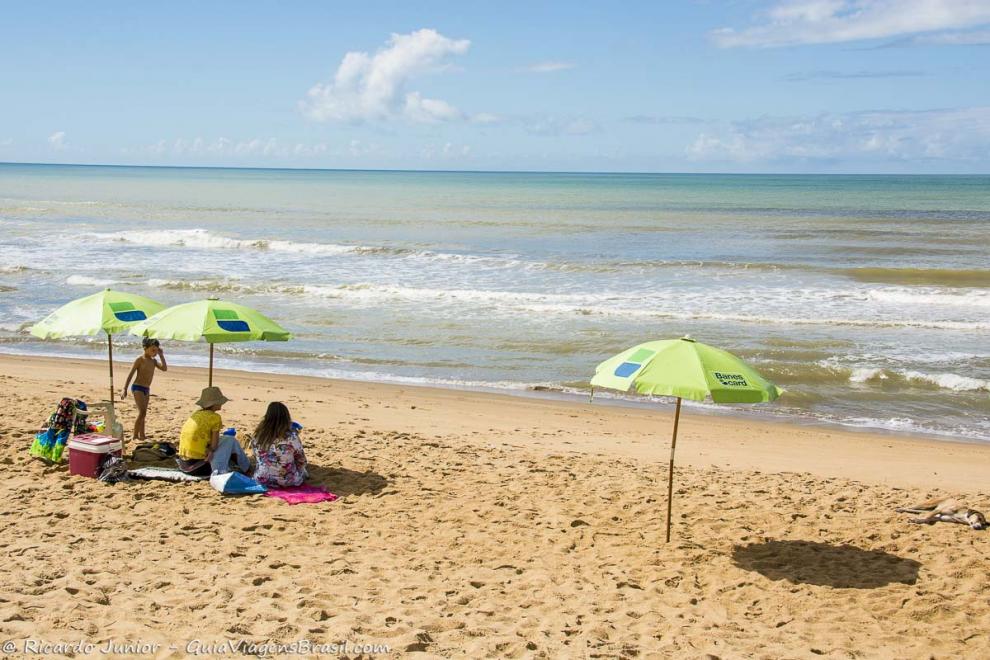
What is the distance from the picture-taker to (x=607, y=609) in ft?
20.9

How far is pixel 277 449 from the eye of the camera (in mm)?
8688

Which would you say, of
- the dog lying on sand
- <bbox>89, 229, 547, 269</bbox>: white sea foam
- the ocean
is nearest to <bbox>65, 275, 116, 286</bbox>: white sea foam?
the ocean

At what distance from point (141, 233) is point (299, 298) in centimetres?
2063

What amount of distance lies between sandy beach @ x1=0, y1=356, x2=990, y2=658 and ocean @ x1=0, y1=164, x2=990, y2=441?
3.82 m

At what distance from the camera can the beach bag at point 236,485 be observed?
8.53 m

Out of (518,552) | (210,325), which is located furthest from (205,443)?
(518,552)

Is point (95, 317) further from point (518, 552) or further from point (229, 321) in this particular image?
point (518, 552)

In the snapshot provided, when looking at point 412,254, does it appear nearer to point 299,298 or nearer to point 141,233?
point 299,298

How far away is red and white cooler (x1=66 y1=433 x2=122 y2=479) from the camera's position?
8.77 meters

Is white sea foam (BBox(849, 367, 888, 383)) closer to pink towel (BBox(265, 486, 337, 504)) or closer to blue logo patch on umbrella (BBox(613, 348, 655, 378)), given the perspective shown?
blue logo patch on umbrella (BBox(613, 348, 655, 378))

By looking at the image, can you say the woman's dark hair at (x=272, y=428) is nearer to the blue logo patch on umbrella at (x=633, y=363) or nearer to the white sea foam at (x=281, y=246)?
the blue logo patch on umbrella at (x=633, y=363)

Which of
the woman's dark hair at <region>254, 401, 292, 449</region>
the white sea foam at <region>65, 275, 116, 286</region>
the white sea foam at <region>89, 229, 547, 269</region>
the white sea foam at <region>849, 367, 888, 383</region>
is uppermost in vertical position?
the white sea foam at <region>89, 229, 547, 269</region>

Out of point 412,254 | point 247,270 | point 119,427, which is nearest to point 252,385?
point 119,427

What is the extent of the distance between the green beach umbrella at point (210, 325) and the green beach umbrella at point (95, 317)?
24 cm
